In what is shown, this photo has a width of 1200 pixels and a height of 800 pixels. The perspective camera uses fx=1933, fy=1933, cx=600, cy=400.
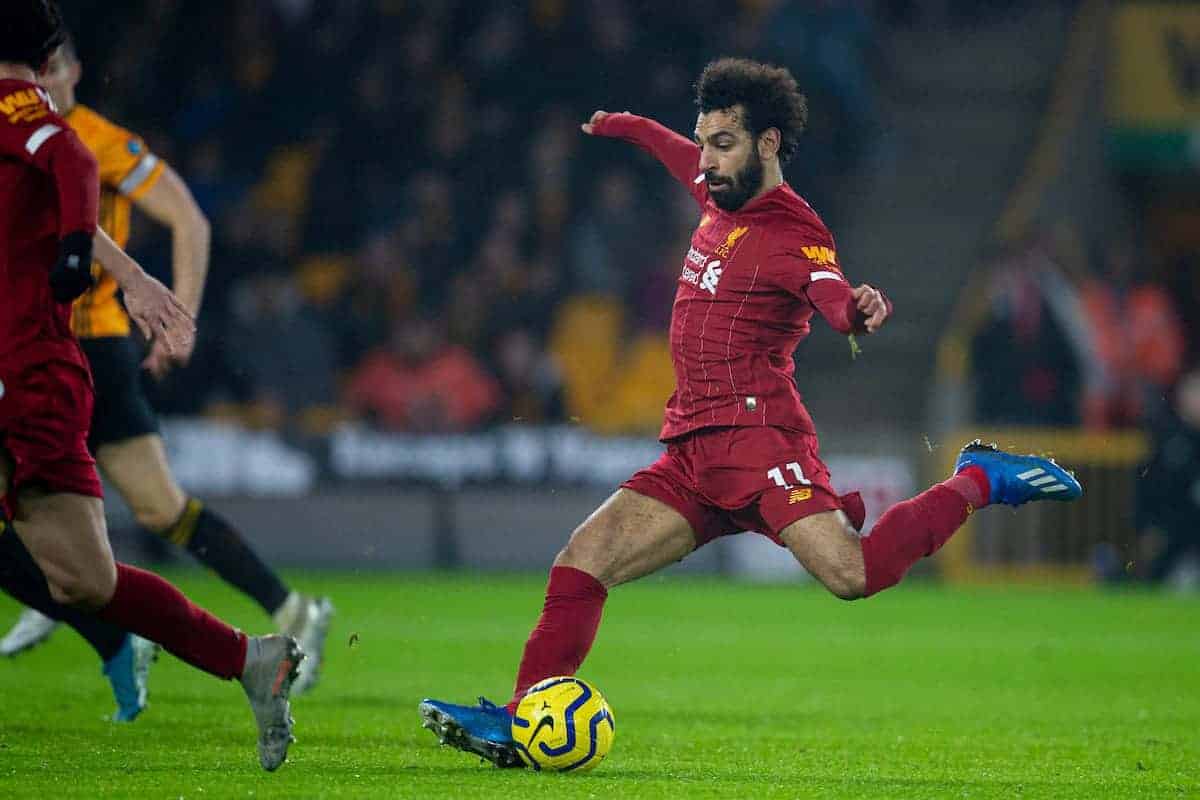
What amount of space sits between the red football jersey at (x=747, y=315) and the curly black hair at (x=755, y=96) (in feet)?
0.72

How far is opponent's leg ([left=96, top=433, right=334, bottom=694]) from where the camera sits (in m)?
7.52

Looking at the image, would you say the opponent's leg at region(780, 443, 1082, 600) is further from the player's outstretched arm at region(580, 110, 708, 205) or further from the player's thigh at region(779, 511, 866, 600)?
the player's outstretched arm at region(580, 110, 708, 205)

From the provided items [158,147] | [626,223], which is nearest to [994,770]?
[626,223]

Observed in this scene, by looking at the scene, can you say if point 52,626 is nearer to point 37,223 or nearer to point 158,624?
point 158,624

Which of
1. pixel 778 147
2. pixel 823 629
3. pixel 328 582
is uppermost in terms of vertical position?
pixel 778 147

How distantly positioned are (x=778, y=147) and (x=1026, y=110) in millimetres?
14538

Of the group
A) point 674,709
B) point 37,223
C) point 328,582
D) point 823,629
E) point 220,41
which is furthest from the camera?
point 220,41

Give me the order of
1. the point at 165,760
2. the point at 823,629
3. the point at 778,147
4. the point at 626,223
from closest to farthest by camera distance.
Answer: the point at 165,760, the point at 778,147, the point at 823,629, the point at 626,223

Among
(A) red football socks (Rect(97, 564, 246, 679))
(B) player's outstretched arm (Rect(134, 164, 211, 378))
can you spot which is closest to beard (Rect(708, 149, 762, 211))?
(A) red football socks (Rect(97, 564, 246, 679))

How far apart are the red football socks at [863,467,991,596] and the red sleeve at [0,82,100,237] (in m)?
2.62

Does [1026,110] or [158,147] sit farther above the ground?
[1026,110]

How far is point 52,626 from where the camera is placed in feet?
27.1

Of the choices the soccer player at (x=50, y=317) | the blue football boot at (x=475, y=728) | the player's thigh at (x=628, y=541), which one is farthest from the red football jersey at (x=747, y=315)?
the soccer player at (x=50, y=317)

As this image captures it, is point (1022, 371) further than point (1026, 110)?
No
